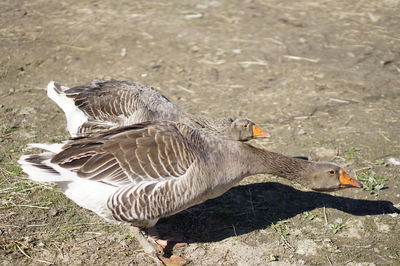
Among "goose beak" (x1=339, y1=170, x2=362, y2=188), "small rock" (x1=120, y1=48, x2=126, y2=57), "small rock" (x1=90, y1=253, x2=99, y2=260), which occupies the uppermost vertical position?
"goose beak" (x1=339, y1=170, x2=362, y2=188)

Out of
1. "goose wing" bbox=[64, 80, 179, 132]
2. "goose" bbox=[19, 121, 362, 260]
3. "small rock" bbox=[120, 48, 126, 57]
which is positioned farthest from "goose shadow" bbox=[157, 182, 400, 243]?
"small rock" bbox=[120, 48, 126, 57]

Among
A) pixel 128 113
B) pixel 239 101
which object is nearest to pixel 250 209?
pixel 128 113

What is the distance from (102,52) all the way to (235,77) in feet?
7.28

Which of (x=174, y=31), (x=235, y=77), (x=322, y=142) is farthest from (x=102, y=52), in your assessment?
(x=322, y=142)

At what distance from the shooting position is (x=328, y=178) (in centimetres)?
472

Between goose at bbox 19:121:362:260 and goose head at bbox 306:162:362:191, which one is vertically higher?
goose at bbox 19:121:362:260

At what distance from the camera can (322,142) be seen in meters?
6.19

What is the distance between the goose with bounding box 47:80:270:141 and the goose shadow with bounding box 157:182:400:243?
663 mm

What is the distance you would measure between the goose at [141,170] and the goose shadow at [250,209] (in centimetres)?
49

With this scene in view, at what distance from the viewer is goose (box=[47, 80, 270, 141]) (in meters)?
5.75

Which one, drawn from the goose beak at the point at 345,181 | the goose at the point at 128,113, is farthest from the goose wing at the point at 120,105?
the goose beak at the point at 345,181

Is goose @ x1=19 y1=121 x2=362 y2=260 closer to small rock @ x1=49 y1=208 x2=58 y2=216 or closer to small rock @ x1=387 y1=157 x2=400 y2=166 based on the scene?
small rock @ x1=49 y1=208 x2=58 y2=216

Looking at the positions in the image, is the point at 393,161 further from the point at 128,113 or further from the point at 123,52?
the point at 123,52

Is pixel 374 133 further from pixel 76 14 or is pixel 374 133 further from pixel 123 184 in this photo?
pixel 76 14
